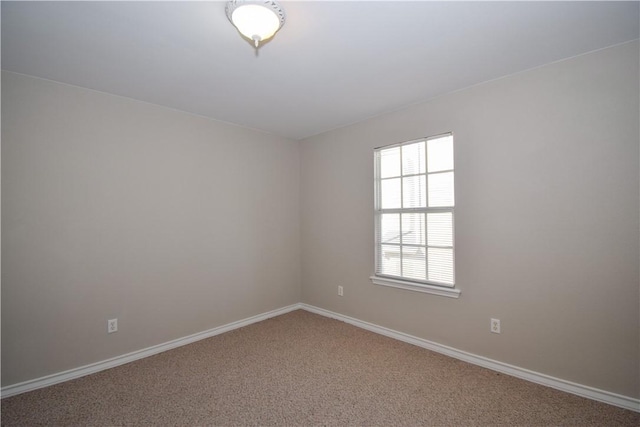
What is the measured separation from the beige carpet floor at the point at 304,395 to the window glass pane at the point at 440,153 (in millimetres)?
1848

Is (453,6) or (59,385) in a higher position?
(453,6)

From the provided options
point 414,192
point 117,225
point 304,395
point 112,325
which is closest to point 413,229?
point 414,192

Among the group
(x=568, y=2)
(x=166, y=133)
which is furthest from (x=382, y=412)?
(x=166, y=133)

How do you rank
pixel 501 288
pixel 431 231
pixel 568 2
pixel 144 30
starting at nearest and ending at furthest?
pixel 568 2 → pixel 144 30 → pixel 501 288 → pixel 431 231

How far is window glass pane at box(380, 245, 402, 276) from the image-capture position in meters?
3.23

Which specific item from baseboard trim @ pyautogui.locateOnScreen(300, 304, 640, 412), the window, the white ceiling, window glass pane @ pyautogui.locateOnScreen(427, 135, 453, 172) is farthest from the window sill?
the white ceiling

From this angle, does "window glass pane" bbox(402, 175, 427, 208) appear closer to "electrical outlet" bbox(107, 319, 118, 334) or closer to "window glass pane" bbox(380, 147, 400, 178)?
"window glass pane" bbox(380, 147, 400, 178)

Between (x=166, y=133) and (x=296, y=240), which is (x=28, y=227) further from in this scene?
(x=296, y=240)

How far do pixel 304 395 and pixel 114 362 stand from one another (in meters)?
1.83

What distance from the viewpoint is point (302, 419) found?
6.36ft

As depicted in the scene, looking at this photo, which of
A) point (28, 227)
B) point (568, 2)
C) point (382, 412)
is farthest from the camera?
point (28, 227)

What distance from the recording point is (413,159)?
3105 millimetres

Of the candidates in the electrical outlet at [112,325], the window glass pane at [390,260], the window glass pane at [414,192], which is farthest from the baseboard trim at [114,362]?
the window glass pane at [414,192]

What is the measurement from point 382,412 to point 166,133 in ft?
10.6
